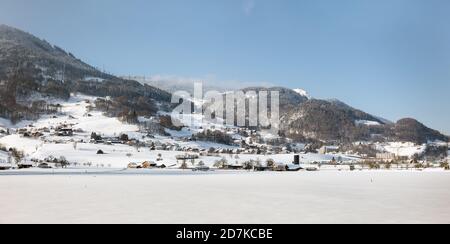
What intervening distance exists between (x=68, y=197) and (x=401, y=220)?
888 inches

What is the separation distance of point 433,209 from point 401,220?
5.74 metres

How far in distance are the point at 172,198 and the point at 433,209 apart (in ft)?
55.5

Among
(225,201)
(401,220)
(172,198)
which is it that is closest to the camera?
(401,220)

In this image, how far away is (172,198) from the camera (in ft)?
109

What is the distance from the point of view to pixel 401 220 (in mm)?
22469
